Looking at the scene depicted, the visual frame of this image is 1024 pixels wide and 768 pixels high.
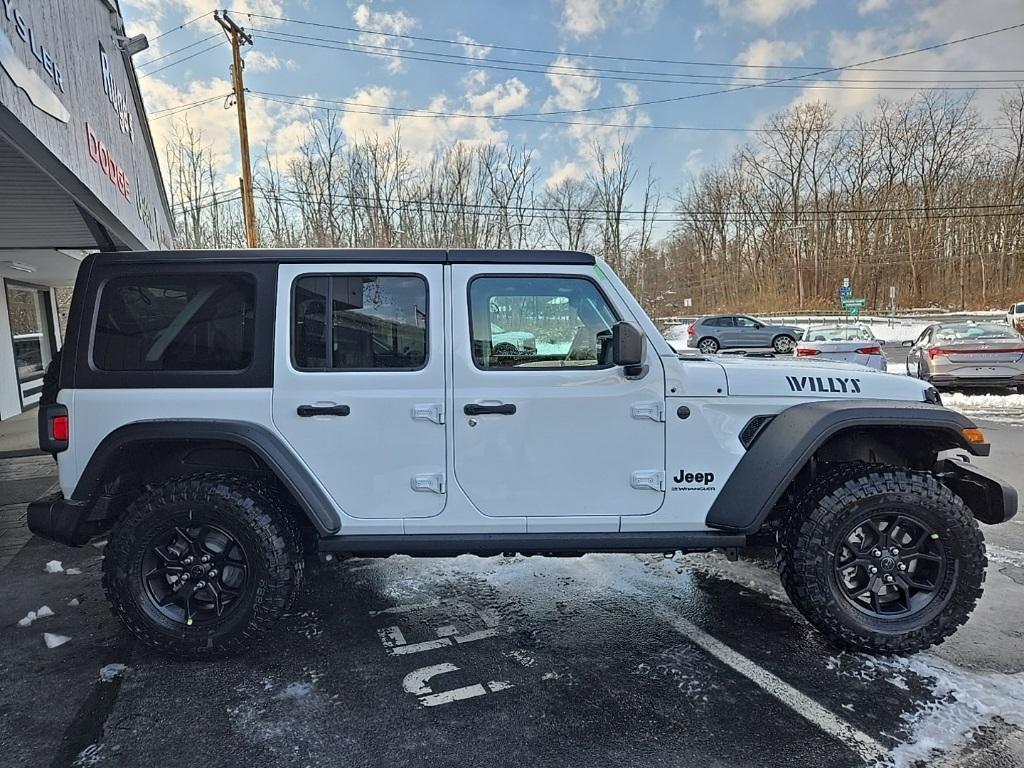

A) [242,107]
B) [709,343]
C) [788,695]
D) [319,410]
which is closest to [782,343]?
[709,343]

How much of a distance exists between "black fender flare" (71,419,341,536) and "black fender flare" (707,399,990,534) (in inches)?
78.3

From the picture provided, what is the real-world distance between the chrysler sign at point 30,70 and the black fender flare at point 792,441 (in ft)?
13.6

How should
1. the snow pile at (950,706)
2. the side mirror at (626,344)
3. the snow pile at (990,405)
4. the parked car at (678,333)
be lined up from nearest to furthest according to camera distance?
1. the snow pile at (950,706)
2. the side mirror at (626,344)
3. the snow pile at (990,405)
4. the parked car at (678,333)

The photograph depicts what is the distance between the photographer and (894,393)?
2.97 metres

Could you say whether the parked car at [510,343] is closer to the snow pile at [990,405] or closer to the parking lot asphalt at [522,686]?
the parking lot asphalt at [522,686]

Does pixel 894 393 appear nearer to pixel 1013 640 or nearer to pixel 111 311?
pixel 1013 640

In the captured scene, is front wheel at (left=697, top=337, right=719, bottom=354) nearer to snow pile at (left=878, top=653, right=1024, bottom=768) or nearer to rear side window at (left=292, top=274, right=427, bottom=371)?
snow pile at (left=878, top=653, right=1024, bottom=768)

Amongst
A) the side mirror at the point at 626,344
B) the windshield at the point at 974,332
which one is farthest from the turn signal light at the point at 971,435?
the windshield at the point at 974,332

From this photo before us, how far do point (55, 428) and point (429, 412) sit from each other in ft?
6.22

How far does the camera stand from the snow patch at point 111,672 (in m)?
2.80

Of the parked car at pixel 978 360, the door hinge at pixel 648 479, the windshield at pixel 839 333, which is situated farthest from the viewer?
the windshield at pixel 839 333

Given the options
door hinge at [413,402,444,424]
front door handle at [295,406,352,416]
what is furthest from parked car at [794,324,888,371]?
front door handle at [295,406,352,416]

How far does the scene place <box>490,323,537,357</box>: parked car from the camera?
2.94 metres

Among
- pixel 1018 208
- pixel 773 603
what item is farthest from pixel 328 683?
pixel 1018 208
